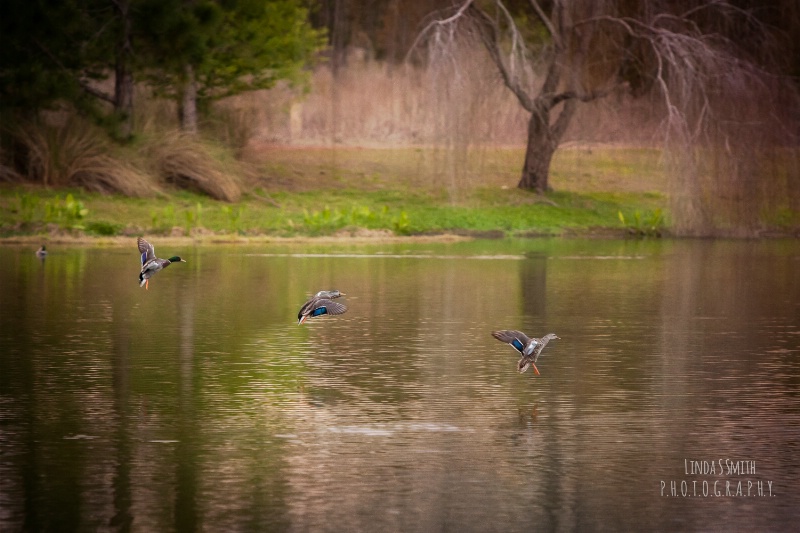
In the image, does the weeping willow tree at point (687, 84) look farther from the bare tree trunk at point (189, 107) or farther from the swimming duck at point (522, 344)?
the swimming duck at point (522, 344)

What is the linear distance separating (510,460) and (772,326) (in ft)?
25.5

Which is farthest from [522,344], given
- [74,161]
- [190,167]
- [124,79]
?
[124,79]

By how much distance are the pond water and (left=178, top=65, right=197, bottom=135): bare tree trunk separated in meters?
16.1

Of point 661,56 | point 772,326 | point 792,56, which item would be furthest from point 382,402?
point 792,56

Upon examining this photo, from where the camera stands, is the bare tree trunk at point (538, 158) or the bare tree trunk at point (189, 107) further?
the bare tree trunk at point (189, 107)

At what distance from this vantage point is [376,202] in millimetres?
34062

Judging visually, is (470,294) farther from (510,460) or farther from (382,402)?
(510,460)

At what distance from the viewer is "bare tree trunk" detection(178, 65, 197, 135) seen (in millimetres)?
36344

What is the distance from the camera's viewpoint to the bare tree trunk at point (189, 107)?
36344mm

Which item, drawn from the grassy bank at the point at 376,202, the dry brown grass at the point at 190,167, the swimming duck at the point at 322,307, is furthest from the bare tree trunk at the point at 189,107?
the swimming duck at the point at 322,307

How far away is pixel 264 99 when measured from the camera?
43.1 metres

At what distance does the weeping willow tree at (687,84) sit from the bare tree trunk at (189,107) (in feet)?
22.5

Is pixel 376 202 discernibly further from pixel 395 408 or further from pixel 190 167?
pixel 395 408


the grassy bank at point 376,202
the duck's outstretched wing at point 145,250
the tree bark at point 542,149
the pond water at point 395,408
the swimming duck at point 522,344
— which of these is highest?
the tree bark at point 542,149
